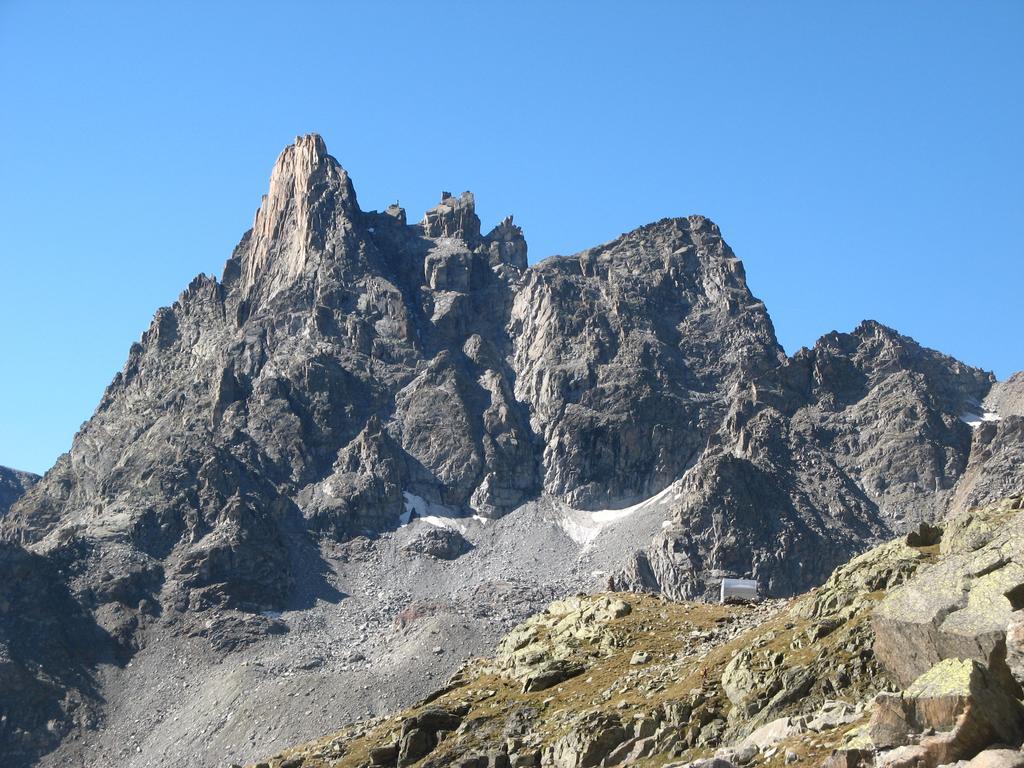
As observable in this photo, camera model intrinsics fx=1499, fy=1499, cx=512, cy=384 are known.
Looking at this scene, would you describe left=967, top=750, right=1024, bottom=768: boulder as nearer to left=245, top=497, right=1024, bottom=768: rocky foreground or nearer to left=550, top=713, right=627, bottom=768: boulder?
left=245, top=497, right=1024, bottom=768: rocky foreground

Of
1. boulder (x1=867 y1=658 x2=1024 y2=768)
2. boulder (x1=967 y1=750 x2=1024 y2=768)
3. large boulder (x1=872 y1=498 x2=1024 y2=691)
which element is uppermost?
large boulder (x1=872 y1=498 x2=1024 y2=691)

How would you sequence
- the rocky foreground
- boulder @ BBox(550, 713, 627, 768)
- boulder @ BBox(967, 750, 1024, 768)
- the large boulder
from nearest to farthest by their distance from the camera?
boulder @ BBox(967, 750, 1024, 768)
the rocky foreground
the large boulder
boulder @ BBox(550, 713, 627, 768)

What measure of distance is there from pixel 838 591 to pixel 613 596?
1229 inches

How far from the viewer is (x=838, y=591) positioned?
70.3 meters

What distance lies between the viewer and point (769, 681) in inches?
2416

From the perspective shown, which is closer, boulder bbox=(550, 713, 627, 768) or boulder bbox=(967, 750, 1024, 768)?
boulder bbox=(967, 750, 1024, 768)

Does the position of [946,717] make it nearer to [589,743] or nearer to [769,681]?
[769,681]

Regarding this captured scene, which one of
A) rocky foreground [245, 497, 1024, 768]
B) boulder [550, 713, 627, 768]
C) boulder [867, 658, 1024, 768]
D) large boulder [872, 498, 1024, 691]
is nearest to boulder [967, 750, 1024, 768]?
rocky foreground [245, 497, 1024, 768]

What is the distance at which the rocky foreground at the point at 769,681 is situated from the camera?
44000mm

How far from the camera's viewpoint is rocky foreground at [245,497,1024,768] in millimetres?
44000

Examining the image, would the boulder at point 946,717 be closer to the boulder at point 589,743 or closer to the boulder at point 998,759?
the boulder at point 998,759

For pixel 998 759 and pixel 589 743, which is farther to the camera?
pixel 589 743

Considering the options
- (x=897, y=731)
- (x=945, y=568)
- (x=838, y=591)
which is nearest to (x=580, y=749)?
(x=838, y=591)

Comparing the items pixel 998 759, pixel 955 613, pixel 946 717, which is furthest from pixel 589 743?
pixel 998 759
